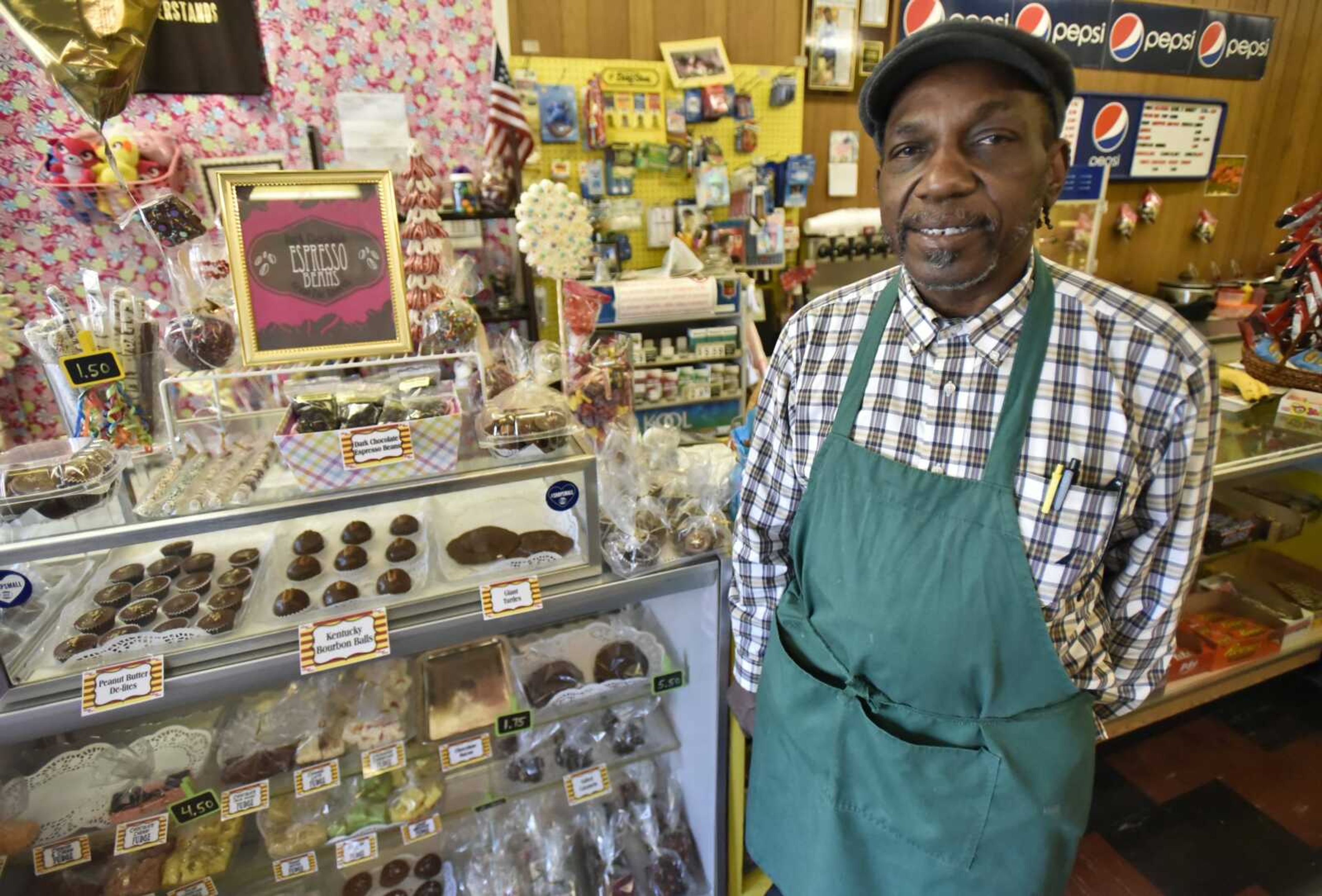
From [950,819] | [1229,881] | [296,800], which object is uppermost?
[950,819]

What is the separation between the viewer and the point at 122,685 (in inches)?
46.6

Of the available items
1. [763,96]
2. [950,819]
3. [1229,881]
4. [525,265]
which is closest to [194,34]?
[525,265]

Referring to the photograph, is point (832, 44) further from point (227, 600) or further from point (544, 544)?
point (227, 600)

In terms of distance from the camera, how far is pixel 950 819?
1157mm

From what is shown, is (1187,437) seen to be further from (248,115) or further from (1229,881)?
(248,115)

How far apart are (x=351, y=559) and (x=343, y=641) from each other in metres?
0.20

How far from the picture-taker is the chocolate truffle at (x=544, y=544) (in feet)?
4.89

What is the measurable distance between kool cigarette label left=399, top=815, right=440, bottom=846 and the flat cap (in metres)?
1.89

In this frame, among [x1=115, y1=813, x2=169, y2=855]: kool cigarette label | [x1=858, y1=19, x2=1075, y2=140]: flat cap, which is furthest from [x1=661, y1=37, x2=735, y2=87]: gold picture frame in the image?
[x1=115, y1=813, x2=169, y2=855]: kool cigarette label

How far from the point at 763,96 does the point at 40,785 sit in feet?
15.0

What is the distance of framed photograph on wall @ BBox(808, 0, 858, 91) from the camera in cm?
427

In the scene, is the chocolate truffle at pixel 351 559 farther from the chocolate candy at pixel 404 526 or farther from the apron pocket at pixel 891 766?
the apron pocket at pixel 891 766

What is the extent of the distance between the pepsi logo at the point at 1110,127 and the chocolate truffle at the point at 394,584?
5523mm

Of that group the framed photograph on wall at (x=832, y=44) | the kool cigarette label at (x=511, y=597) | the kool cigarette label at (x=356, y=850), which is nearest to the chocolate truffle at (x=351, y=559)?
the kool cigarette label at (x=511, y=597)
